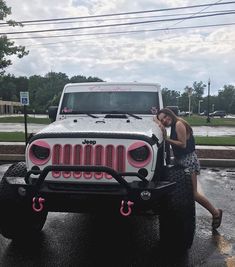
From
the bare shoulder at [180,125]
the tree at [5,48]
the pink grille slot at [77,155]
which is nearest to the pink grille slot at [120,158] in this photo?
the pink grille slot at [77,155]

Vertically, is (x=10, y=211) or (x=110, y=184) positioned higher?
(x=110, y=184)

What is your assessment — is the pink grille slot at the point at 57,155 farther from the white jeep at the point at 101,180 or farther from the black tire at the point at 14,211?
the black tire at the point at 14,211

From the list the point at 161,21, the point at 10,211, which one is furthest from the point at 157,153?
the point at 161,21

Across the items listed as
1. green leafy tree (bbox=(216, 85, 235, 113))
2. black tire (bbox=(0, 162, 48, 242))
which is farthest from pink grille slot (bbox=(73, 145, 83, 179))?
green leafy tree (bbox=(216, 85, 235, 113))

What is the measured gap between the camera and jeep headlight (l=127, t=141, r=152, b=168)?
414 centimetres

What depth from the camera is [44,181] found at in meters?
4.15

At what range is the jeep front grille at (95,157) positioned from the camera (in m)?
4.15

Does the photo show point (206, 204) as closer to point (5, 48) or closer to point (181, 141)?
point (181, 141)

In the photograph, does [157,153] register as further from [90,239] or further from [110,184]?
[90,239]

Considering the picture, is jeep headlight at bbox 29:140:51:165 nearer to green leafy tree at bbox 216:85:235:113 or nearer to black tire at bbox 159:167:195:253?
black tire at bbox 159:167:195:253

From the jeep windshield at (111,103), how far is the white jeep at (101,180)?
148cm

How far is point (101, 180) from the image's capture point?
4148 mm

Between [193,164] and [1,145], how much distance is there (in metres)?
10.8

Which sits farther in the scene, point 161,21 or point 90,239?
point 161,21
